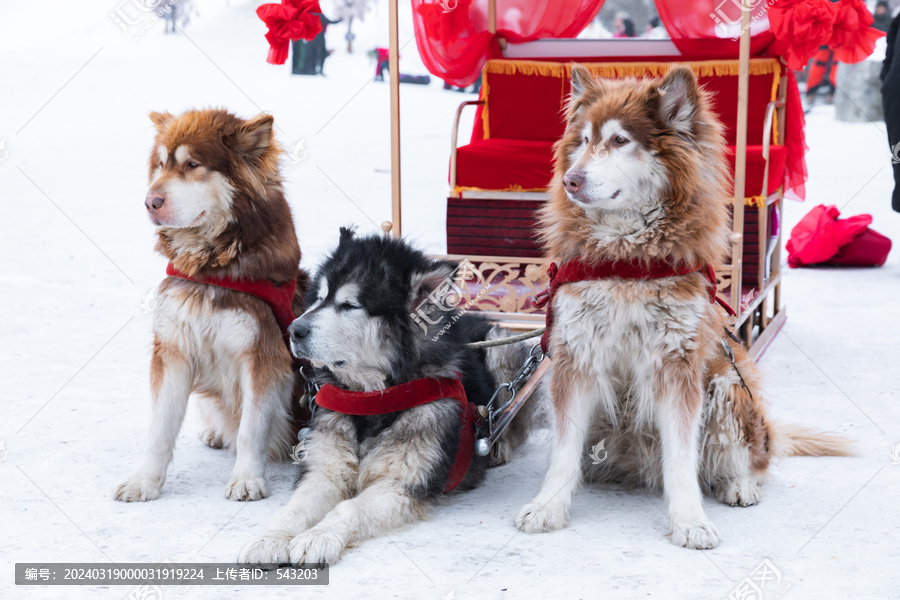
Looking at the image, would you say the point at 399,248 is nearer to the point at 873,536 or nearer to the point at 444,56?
the point at 873,536

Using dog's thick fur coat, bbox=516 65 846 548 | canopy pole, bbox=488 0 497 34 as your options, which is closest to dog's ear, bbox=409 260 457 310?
dog's thick fur coat, bbox=516 65 846 548

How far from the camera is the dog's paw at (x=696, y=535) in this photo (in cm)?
250

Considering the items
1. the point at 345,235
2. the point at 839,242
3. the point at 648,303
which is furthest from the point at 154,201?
the point at 839,242

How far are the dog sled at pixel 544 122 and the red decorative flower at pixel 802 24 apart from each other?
0.59 ft

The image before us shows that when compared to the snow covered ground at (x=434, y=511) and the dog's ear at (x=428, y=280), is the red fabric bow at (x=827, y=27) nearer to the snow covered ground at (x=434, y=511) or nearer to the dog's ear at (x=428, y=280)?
the snow covered ground at (x=434, y=511)

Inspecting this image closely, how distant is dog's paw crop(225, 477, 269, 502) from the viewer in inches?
115

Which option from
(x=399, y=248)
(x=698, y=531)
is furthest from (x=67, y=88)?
(x=698, y=531)

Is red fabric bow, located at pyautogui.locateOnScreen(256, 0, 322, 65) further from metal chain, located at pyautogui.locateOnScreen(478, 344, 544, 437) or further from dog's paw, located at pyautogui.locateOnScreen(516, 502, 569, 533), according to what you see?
dog's paw, located at pyautogui.locateOnScreen(516, 502, 569, 533)

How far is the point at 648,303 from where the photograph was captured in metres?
2.58

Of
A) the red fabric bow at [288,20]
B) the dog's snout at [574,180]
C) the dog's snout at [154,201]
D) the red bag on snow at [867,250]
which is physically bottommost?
the red bag on snow at [867,250]

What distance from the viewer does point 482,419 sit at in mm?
2973

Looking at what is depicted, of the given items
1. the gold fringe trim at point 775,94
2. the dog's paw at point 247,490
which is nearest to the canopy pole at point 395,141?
the dog's paw at point 247,490

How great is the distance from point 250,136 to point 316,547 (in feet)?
4.79

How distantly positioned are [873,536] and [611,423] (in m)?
0.89
